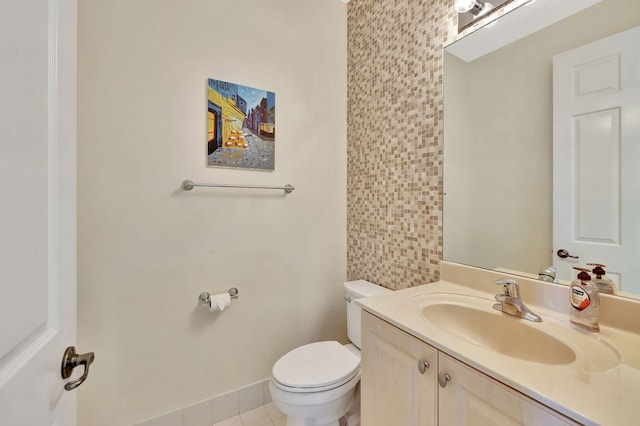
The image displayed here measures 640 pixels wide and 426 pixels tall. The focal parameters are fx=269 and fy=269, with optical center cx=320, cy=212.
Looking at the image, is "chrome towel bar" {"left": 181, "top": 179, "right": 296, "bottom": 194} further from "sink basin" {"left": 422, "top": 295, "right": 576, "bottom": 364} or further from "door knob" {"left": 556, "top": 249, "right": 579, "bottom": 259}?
"door knob" {"left": 556, "top": 249, "right": 579, "bottom": 259}

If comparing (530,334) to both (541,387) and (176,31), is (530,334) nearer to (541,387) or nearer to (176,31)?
(541,387)

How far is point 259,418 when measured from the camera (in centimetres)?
157

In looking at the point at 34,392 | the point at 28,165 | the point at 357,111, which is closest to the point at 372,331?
the point at 34,392

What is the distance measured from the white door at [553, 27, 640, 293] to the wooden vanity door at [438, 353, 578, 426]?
1.91 feet

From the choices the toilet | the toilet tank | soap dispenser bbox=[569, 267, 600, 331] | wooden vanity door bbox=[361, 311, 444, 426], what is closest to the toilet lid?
the toilet

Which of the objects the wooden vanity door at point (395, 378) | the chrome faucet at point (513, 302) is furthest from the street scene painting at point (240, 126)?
the chrome faucet at point (513, 302)

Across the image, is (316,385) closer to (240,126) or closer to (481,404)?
(481,404)


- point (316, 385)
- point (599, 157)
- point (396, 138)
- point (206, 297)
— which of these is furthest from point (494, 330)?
point (206, 297)

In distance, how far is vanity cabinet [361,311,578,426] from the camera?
1.94 ft

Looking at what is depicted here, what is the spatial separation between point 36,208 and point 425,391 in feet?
3.29

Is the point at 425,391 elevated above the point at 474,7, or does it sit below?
below

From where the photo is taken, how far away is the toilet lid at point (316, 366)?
122cm

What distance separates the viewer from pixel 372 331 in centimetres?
100

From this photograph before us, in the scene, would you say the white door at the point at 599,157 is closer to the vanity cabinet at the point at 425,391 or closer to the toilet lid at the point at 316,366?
the vanity cabinet at the point at 425,391
